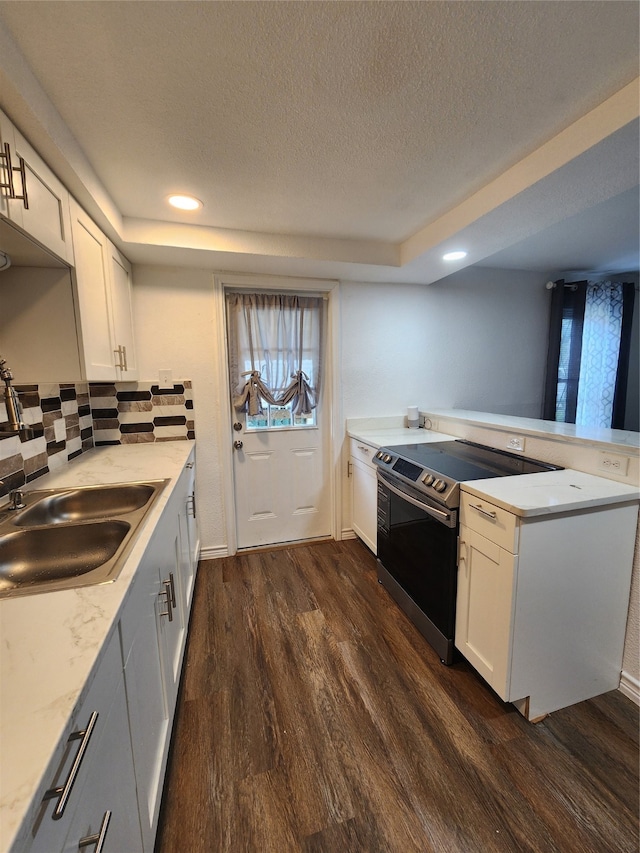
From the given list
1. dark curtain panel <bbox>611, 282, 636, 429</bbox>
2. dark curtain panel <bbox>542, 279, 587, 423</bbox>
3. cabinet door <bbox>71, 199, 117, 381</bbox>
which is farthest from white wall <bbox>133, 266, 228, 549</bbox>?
dark curtain panel <bbox>611, 282, 636, 429</bbox>

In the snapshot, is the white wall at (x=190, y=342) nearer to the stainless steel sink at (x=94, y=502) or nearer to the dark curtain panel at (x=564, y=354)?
the stainless steel sink at (x=94, y=502)

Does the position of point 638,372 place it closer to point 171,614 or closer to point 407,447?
point 407,447

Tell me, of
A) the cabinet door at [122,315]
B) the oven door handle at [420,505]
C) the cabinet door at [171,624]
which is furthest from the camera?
the cabinet door at [122,315]

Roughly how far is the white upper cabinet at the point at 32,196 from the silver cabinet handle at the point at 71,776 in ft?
3.94

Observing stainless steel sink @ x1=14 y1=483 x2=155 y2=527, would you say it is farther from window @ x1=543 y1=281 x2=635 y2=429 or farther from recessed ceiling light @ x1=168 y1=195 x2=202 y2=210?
window @ x1=543 y1=281 x2=635 y2=429

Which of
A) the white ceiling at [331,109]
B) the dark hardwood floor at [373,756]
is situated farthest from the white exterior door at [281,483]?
the white ceiling at [331,109]

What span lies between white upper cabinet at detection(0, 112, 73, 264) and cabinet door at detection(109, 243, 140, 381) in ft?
1.84

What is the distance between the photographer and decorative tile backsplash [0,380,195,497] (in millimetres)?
1509

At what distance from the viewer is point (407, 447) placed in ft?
7.54

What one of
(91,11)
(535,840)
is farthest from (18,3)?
(535,840)

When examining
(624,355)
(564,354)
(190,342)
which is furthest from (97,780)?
(624,355)

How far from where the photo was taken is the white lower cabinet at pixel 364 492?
8.22 feet

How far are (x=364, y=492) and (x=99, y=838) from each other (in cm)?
218

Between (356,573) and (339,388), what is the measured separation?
1.38m
